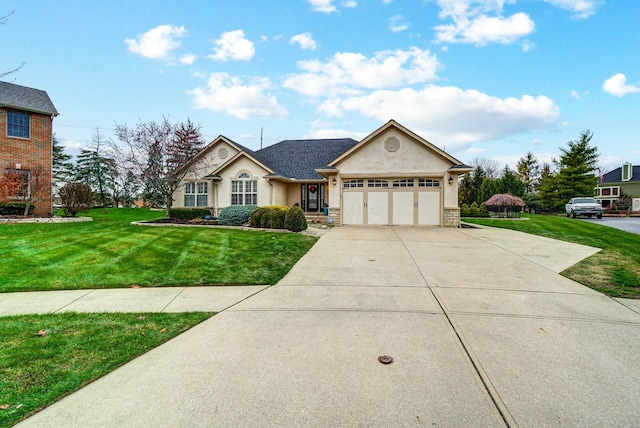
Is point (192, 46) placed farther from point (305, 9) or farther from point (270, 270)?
point (270, 270)

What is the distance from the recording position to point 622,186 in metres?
40.4

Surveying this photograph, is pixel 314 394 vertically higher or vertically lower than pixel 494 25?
lower

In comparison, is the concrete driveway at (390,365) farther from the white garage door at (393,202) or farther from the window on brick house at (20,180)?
the window on brick house at (20,180)

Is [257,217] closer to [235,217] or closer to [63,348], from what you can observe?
[235,217]

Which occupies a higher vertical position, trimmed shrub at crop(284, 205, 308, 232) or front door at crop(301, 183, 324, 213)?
front door at crop(301, 183, 324, 213)

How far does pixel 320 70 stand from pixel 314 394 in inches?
674

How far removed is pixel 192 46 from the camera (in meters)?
14.5

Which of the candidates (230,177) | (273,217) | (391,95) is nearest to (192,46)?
(230,177)

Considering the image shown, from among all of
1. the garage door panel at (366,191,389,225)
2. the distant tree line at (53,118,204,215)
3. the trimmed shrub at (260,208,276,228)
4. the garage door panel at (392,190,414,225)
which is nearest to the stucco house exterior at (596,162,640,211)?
the garage door panel at (392,190,414,225)

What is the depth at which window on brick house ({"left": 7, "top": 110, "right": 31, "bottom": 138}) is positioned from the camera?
17.2 m

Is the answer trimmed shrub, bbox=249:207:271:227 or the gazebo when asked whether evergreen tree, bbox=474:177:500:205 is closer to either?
the gazebo

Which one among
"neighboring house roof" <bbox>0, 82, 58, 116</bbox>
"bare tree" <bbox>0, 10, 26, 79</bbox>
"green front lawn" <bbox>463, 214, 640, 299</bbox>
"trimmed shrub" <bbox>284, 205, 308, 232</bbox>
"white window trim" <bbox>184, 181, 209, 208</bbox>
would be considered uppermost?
"neighboring house roof" <bbox>0, 82, 58, 116</bbox>

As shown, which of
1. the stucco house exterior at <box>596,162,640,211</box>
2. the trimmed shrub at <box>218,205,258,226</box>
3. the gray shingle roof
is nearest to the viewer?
the trimmed shrub at <box>218,205,258,226</box>

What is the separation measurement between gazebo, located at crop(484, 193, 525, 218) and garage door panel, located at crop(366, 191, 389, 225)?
10.3 metres
